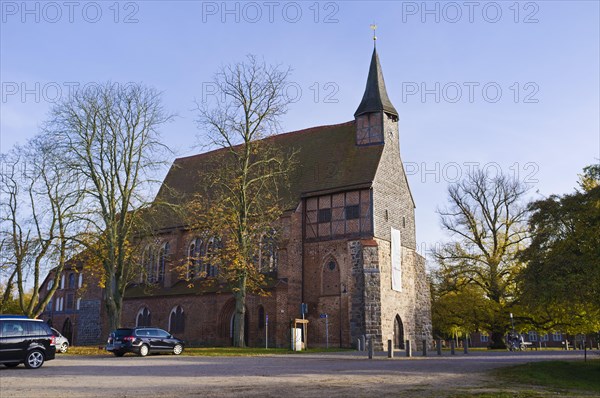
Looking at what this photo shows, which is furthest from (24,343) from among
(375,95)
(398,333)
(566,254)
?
(375,95)

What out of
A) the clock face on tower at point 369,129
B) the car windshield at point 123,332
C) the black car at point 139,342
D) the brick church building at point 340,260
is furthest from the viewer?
the clock face on tower at point 369,129

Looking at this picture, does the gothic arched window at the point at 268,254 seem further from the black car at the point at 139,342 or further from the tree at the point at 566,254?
the tree at the point at 566,254

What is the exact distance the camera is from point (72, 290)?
57.3m

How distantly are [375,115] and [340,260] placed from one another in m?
10.5

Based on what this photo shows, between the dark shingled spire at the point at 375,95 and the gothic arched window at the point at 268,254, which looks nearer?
the gothic arched window at the point at 268,254

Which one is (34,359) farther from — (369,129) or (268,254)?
(369,129)

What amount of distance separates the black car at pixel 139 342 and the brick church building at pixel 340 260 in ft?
23.0

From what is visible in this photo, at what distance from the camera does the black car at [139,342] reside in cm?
2858

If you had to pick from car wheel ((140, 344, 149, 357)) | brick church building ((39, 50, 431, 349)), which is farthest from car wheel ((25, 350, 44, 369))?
brick church building ((39, 50, 431, 349))

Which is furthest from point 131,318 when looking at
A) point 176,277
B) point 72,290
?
point 72,290

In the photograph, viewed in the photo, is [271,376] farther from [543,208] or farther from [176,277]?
Answer: [176,277]

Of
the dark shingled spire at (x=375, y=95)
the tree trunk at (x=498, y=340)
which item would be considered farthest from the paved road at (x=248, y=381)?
the tree trunk at (x=498, y=340)

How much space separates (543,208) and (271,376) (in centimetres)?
1424

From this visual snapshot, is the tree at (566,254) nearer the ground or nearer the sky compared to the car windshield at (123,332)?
nearer the sky
